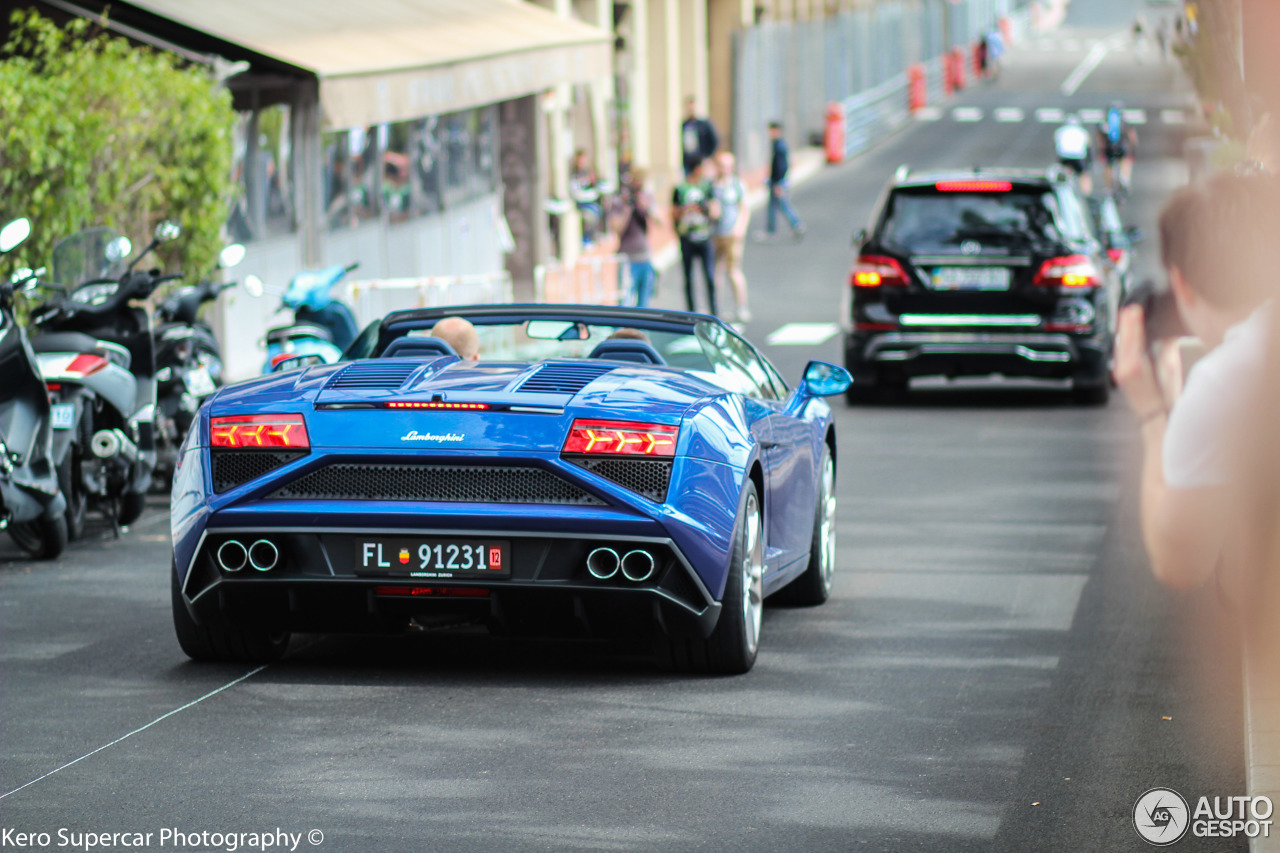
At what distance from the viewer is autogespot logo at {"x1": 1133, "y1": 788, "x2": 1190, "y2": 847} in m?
5.48

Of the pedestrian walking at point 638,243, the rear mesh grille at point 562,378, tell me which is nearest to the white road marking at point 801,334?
the pedestrian walking at point 638,243

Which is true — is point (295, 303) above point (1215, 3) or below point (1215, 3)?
below

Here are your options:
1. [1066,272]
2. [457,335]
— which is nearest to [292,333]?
[457,335]

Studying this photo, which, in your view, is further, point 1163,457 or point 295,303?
point 295,303

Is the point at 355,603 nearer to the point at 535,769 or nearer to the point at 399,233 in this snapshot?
the point at 535,769

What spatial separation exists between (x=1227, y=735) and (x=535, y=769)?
6.60ft

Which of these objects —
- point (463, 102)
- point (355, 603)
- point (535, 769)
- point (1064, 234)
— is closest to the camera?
point (535, 769)

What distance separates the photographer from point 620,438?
23.0ft

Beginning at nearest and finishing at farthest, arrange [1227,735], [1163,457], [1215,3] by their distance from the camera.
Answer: [1163,457]
[1227,735]
[1215,3]

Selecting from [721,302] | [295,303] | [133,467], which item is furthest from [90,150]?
[721,302]

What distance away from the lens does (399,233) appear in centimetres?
2706

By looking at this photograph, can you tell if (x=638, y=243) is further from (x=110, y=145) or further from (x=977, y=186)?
(x=110, y=145)

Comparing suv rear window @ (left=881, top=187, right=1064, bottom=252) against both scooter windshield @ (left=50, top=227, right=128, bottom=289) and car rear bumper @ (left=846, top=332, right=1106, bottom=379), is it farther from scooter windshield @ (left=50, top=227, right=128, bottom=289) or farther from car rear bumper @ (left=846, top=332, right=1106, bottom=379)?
scooter windshield @ (left=50, top=227, right=128, bottom=289)

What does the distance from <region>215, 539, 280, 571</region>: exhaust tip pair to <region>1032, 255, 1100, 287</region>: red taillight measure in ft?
34.9
